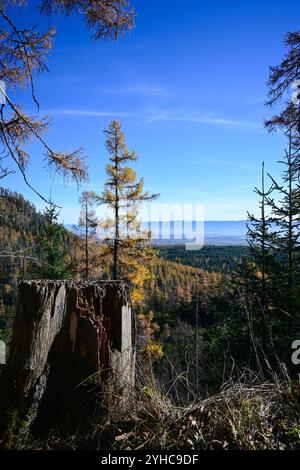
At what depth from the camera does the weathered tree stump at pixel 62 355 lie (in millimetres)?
2694

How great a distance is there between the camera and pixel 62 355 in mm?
2857

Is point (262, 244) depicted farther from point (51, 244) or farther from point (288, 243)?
point (51, 244)

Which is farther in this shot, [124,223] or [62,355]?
[124,223]

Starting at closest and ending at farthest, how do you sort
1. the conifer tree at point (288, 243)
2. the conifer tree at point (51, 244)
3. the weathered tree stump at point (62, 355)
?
1. the weathered tree stump at point (62, 355)
2. the conifer tree at point (288, 243)
3. the conifer tree at point (51, 244)

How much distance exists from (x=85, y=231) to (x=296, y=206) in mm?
11748

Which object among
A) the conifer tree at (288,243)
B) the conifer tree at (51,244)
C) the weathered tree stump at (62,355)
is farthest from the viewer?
the conifer tree at (51,244)

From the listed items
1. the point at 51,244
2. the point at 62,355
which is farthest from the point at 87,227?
the point at 62,355

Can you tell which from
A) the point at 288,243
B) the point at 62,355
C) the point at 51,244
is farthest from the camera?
the point at 51,244

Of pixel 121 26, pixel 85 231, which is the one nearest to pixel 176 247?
Answer: pixel 85 231

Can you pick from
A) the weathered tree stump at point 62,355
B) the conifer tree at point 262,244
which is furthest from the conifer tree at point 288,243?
the weathered tree stump at point 62,355

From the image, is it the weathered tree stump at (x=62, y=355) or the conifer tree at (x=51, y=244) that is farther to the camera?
the conifer tree at (x=51, y=244)

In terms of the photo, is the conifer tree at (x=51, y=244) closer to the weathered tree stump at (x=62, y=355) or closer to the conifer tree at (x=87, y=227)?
the conifer tree at (x=87, y=227)

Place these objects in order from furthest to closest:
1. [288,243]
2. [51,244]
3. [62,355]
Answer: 1. [51,244]
2. [288,243]
3. [62,355]
